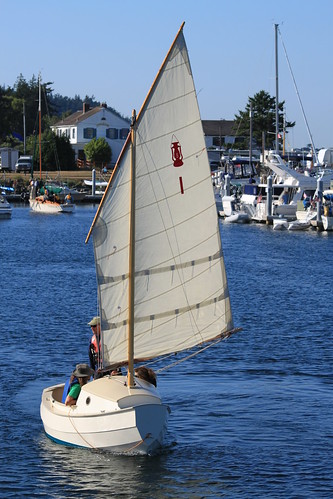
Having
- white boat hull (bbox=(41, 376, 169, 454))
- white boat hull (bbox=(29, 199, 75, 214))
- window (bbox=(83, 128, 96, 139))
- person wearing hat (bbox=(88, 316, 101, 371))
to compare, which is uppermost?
window (bbox=(83, 128, 96, 139))

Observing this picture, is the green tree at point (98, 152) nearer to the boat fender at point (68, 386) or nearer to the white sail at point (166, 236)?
the white sail at point (166, 236)

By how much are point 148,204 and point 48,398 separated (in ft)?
17.7

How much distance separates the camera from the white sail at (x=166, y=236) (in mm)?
22109

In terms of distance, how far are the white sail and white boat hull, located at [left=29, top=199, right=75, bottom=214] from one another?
10080 cm

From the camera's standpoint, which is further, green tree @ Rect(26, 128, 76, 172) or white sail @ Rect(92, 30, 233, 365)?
green tree @ Rect(26, 128, 76, 172)

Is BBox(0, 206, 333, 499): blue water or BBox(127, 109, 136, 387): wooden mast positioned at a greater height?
BBox(127, 109, 136, 387): wooden mast

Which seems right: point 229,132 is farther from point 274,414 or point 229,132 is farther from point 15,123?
point 274,414

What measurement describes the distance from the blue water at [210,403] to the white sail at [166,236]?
106 inches

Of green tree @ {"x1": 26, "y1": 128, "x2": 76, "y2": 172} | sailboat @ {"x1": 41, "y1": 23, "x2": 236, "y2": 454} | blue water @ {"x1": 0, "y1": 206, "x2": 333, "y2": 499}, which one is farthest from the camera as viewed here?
green tree @ {"x1": 26, "y1": 128, "x2": 76, "y2": 172}

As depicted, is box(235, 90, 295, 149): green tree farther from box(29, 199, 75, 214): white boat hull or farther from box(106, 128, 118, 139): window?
box(29, 199, 75, 214): white boat hull

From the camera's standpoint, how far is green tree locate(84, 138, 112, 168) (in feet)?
529

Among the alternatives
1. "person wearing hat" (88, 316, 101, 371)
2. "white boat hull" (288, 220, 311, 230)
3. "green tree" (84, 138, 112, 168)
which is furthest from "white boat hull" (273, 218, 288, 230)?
"person wearing hat" (88, 316, 101, 371)

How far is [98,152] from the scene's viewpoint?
161750mm

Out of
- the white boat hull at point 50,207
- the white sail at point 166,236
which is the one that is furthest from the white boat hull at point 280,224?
the white sail at point 166,236
